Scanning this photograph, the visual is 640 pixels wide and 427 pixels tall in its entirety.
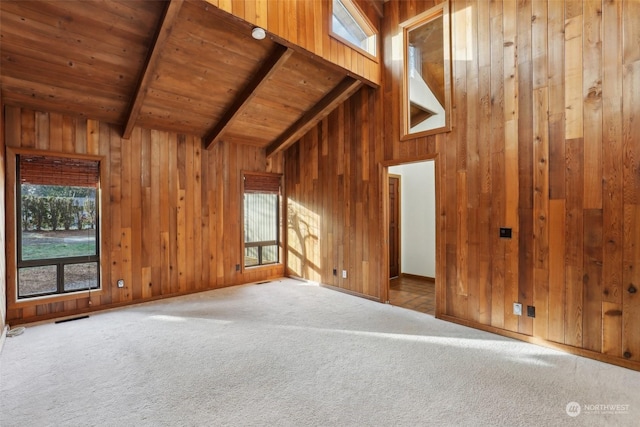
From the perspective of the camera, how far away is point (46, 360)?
2.59 m

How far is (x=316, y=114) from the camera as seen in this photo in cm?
470

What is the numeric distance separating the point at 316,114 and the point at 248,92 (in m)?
1.20

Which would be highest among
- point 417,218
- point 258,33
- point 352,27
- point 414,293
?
point 352,27

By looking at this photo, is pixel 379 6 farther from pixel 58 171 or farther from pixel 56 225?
pixel 56 225

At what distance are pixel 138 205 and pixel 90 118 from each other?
4.04ft

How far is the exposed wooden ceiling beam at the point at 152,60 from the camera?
249 cm

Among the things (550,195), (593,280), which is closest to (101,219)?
(550,195)

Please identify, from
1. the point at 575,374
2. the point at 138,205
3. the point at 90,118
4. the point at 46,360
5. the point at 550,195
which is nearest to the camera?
the point at 575,374

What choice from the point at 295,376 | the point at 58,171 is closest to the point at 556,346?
the point at 295,376

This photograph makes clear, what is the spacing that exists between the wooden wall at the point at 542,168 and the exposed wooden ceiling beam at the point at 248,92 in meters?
1.63

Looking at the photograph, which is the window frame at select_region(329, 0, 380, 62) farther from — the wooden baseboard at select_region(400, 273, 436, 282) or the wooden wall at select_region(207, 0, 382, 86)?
the wooden baseboard at select_region(400, 273, 436, 282)

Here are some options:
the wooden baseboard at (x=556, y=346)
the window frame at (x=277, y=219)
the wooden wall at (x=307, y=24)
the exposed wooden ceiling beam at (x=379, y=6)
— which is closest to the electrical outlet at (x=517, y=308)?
the wooden baseboard at (x=556, y=346)

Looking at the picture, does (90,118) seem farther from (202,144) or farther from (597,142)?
(597,142)

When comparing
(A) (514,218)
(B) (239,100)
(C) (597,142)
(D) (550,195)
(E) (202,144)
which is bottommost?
(A) (514,218)
